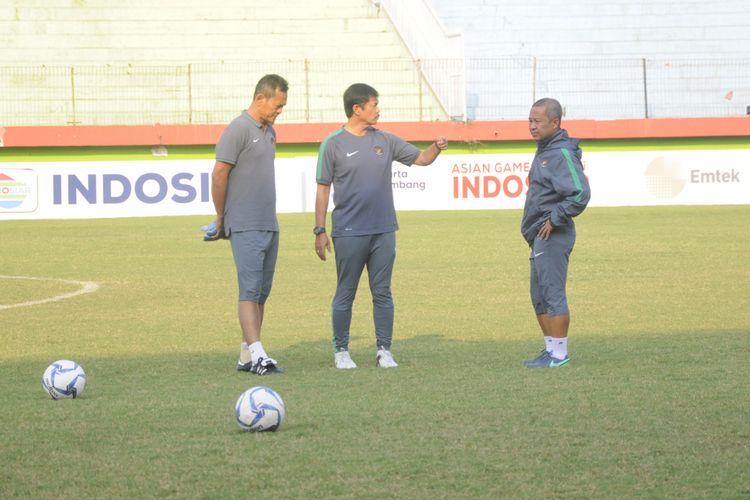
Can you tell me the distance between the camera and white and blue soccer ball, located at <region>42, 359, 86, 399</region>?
7.13 m

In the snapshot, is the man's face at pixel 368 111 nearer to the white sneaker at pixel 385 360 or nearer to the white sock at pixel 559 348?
the white sneaker at pixel 385 360

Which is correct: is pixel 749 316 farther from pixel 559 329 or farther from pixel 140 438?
pixel 140 438

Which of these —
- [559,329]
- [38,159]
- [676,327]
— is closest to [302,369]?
[559,329]

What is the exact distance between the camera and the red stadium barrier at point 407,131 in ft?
91.8

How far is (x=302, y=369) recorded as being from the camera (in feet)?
27.6

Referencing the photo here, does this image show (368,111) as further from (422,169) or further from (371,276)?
(422,169)

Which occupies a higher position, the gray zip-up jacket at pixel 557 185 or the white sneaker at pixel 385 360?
the gray zip-up jacket at pixel 557 185

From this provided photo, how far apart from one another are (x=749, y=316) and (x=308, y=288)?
536 centimetres

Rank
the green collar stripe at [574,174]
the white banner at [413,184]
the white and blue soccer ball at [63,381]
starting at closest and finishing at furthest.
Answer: the white and blue soccer ball at [63,381], the green collar stripe at [574,174], the white banner at [413,184]

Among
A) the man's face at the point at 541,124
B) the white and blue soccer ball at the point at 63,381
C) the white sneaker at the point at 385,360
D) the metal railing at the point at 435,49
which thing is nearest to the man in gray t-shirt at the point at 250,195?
the white sneaker at the point at 385,360

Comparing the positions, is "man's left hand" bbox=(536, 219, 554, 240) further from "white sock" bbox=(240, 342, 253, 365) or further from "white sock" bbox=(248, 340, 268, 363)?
"white sock" bbox=(240, 342, 253, 365)

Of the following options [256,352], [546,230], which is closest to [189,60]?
[256,352]

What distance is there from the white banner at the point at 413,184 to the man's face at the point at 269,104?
18605 mm

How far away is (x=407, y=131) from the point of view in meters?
29.4
